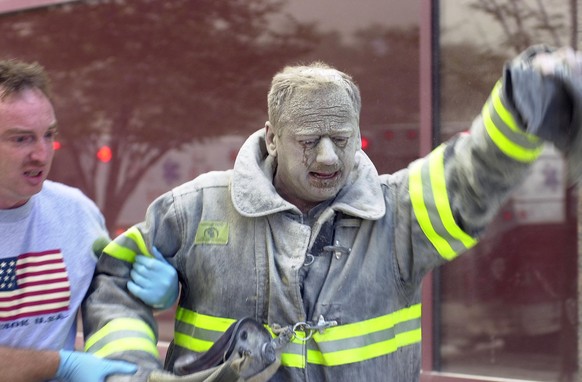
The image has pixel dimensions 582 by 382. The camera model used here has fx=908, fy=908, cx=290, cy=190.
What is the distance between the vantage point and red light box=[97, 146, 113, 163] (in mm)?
5785

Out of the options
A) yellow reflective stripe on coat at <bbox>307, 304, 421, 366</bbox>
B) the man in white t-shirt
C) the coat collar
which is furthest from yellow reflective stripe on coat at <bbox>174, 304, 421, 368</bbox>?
the man in white t-shirt

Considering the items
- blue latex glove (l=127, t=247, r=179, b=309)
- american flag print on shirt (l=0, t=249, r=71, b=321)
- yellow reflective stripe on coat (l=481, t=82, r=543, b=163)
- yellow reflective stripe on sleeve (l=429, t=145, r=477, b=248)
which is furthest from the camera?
american flag print on shirt (l=0, t=249, r=71, b=321)

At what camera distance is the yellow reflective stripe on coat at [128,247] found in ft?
8.32

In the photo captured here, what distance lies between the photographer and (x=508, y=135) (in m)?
2.05

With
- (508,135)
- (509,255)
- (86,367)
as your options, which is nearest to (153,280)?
(86,367)

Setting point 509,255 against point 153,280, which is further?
point 509,255

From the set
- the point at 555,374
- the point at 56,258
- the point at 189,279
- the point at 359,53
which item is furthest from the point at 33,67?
the point at 555,374

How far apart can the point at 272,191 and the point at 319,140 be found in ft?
0.67

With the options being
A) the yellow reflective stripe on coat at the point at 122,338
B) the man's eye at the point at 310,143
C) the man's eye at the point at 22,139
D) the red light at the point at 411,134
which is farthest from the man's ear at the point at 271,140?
the red light at the point at 411,134

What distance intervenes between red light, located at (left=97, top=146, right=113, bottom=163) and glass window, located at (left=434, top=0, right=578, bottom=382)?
228 cm

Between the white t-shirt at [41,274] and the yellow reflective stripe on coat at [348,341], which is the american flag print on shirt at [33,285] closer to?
the white t-shirt at [41,274]

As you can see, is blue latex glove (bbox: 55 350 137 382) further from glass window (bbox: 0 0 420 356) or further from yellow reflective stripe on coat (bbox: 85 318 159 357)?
glass window (bbox: 0 0 420 356)

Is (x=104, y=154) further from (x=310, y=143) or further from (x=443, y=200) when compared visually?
(x=443, y=200)

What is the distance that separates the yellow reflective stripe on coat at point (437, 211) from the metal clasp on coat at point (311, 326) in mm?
341
